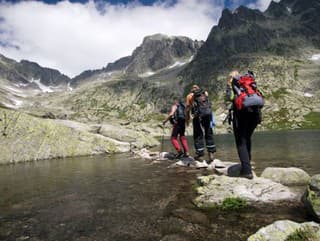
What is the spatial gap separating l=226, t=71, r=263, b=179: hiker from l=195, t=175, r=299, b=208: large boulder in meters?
1.03

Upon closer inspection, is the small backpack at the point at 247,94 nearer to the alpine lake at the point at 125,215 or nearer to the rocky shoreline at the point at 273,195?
the rocky shoreline at the point at 273,195

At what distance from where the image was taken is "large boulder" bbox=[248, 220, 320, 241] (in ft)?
15.6

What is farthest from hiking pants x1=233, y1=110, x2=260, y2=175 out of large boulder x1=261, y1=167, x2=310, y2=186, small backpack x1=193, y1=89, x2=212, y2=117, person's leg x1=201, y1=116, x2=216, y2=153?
person's leg x1=201, y1=116, x2=216, y2=153

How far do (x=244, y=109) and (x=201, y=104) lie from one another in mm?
5118

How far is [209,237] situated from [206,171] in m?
7.98

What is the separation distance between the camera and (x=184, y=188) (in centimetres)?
1042

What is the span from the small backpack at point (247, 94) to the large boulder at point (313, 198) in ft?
10.6

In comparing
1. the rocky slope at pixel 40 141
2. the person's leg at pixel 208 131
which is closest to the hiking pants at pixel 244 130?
the person's leg at pixel 208 131

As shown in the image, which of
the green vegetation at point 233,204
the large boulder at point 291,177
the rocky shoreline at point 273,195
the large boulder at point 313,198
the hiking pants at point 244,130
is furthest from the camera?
the large boulder at point 291,177

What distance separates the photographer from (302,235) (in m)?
4.80

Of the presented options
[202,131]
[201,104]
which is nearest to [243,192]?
[201,104]

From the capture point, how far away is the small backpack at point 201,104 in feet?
47.2

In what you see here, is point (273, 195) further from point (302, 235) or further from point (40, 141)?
point (40, 141)

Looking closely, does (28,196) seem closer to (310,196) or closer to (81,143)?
(310,196)
